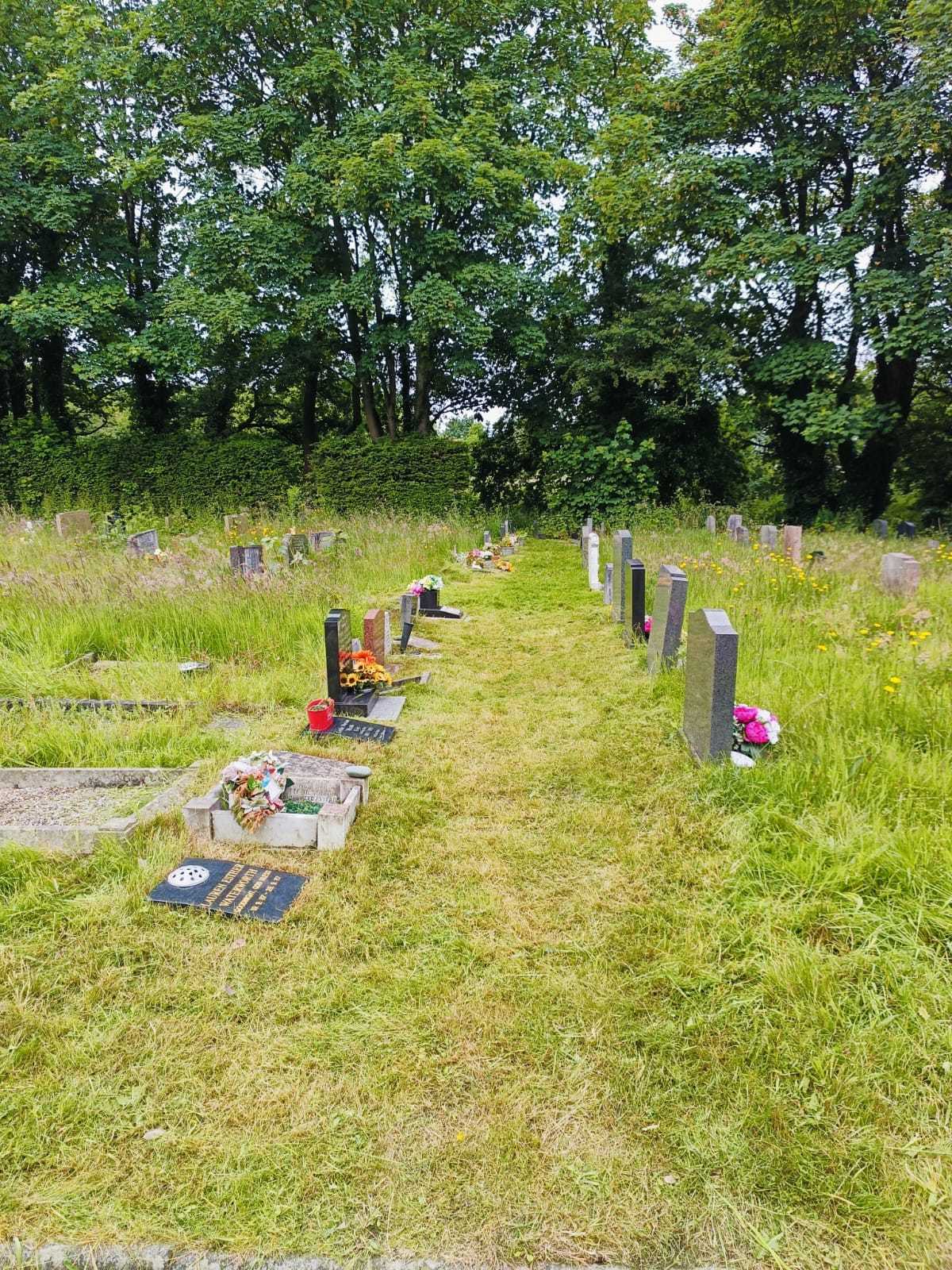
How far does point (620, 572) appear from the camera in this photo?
747 centimetres

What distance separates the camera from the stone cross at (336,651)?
4.54 m

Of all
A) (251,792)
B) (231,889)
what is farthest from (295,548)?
(231,889)

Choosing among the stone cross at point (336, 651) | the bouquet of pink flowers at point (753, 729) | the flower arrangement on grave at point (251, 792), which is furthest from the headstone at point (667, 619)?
the flower arrangement on grave at point (251, 792)

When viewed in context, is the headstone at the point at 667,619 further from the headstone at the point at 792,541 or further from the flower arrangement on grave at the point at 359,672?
the headstone at the point at 792,541

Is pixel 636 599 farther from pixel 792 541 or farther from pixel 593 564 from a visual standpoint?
pixel 792 541

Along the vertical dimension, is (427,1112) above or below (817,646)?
below

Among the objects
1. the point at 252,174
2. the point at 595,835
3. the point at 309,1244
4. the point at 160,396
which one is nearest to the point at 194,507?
the point at 160,396

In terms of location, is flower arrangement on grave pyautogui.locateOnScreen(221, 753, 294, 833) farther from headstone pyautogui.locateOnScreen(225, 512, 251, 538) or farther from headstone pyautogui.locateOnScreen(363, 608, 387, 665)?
headstone pyautogui.locateOnScreen(225, 512, 251, 538)

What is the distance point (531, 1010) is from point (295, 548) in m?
7.73

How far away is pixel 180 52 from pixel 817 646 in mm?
21925

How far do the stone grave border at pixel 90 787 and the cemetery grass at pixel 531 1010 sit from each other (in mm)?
116

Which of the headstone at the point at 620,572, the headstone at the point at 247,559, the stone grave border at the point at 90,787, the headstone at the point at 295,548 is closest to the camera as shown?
the stone grave border at the point at 90,787

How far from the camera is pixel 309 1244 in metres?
1.52

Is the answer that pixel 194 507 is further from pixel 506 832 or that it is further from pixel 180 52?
pixel 506 832
